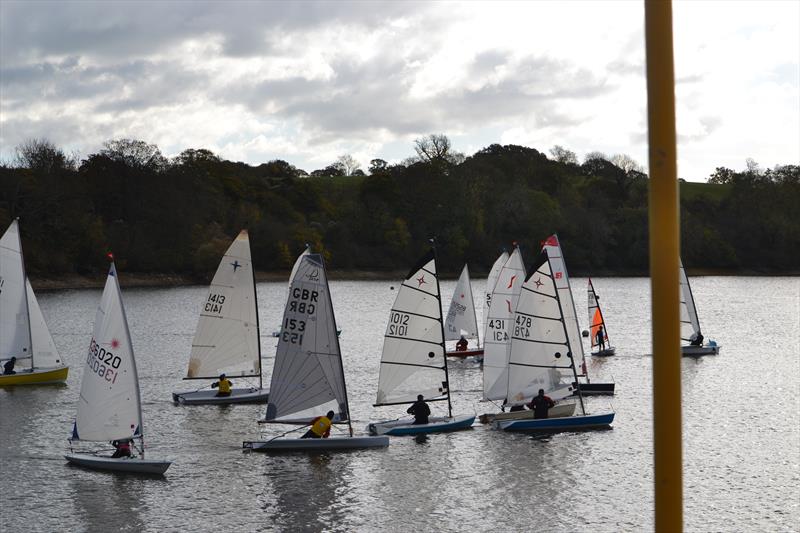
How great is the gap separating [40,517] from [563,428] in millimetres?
15920

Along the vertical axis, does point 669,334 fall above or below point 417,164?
below

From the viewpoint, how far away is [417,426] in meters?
27.2

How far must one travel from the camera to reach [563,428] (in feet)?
93.0

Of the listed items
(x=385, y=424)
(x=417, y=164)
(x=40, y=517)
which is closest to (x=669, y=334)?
(x=40, y=517)

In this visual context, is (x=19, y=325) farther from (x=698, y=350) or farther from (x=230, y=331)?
(x=698, y=350)

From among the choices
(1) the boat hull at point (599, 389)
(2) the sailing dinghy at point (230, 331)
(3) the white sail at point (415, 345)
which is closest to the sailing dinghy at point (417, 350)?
(3) the white sail at point (415, 345)

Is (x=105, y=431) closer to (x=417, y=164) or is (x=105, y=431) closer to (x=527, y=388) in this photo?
(x=527, y=388)

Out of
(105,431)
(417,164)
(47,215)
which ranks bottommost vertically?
(105,431)

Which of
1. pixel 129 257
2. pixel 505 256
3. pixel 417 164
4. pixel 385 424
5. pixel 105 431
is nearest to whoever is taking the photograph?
pixel 105 431

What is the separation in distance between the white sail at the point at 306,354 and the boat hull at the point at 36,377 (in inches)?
596

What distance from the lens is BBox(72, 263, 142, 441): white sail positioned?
22562mm

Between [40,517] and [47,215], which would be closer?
[40,517]

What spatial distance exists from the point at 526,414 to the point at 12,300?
2134 cm

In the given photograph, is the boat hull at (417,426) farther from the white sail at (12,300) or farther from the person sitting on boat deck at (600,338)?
the person sitting on boat deck at (600,338)
